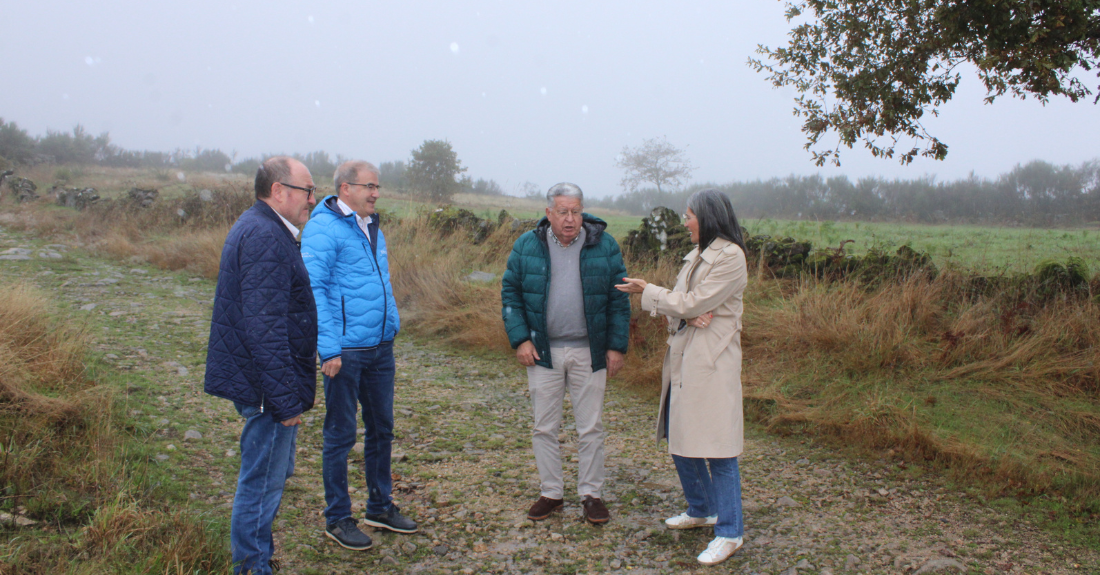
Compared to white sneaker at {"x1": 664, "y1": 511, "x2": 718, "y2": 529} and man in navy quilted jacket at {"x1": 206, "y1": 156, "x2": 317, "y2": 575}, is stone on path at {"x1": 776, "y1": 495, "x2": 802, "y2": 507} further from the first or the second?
man in navy quilted jacket at {"x1": 206, "y1": 156, "x2": 317, "y2": 575}

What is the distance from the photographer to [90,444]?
3975 millimetres

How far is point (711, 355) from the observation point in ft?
10.8

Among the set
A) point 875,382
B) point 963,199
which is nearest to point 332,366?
point 875,382

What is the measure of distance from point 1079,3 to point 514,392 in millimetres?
5504

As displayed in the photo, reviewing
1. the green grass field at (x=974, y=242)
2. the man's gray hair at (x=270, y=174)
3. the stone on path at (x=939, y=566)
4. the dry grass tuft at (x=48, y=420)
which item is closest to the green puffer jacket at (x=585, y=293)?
the man's gray hair at (x=270, y=174)

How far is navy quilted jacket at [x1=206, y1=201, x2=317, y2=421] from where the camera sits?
8.56ft

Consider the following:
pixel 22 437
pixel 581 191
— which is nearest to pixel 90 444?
pixel 22 437

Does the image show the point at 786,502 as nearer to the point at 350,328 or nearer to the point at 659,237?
the point at 350,328

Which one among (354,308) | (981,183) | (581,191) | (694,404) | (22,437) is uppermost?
(981,183)

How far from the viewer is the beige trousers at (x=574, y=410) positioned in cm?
382

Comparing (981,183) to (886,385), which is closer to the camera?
(886,385)

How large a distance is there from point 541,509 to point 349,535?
1096 millimetres

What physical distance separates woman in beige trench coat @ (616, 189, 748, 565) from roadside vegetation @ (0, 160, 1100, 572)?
216 cm

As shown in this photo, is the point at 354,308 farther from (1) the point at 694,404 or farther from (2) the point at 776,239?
(2) the point at 776,239
